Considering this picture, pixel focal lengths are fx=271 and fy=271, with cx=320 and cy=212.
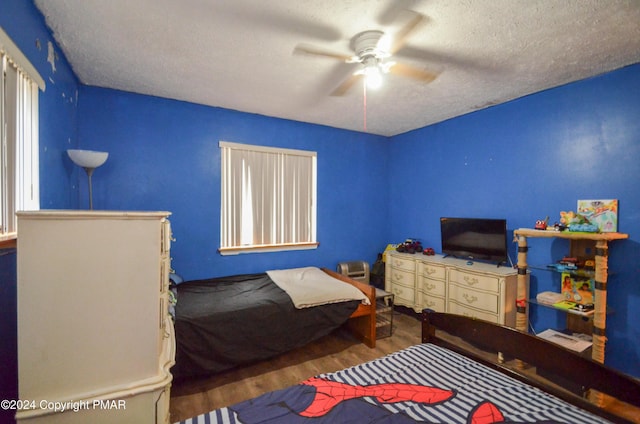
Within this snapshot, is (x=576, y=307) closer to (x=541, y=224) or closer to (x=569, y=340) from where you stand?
(x=569, y=340)

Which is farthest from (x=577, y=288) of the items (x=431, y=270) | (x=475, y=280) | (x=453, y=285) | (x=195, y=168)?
(x=195, y=168)

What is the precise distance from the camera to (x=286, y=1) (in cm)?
151

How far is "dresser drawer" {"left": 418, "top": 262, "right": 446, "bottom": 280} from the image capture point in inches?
124

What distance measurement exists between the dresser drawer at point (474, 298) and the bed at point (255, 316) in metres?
0.95

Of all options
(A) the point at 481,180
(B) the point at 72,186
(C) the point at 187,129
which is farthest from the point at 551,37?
(B) the point at 72,186

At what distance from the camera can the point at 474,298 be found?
9.26 ft

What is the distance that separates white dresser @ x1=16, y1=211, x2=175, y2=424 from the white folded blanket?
4.78ft

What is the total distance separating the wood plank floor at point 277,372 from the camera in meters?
2.04

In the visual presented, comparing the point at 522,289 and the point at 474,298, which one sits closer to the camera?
the point at 522,289

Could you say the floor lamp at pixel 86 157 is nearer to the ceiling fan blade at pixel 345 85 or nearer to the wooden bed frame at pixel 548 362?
the ceiling fan blade at pixel 345 85

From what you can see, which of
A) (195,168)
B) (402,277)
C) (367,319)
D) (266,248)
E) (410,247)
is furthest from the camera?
(410,247)

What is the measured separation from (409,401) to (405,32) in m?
2.08

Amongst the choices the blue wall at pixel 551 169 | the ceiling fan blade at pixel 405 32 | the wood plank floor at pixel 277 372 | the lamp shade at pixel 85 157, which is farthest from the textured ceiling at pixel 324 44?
the wood plank floor at pixel 277 372

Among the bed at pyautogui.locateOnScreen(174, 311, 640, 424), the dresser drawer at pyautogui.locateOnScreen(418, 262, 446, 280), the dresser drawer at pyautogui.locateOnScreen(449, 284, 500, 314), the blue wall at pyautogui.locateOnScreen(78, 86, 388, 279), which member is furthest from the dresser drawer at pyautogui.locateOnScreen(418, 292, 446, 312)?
the bed at pyautogui.locateOnScreen(174, 311, 640, 424)
